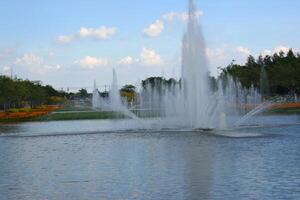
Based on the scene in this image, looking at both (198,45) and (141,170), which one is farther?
(198,45)

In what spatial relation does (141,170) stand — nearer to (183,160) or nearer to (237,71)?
(183,160)

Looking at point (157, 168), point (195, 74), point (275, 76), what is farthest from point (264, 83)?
point (157, 168)

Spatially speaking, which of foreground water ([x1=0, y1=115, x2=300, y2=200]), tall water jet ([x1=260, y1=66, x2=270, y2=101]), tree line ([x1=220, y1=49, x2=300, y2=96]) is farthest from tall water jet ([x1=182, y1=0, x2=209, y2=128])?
tall water jet ([x1=260, y1=66, x2=270, y2=101])

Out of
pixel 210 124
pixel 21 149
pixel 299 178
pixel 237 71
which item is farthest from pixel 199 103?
pixel 237 71

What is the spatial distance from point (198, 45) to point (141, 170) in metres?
17.6

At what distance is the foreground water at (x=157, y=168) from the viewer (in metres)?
12.5

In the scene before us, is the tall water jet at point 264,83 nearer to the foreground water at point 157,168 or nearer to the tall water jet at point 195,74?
the tall water jet at point 195,74

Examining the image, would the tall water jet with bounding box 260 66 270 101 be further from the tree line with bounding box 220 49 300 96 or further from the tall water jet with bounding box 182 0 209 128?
the tall water jet with bounding box 182 0 209 128

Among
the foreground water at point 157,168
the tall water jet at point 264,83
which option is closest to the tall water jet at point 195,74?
the foreground water at point 157,168

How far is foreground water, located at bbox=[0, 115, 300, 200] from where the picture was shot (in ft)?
41.2

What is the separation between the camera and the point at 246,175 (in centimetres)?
1420

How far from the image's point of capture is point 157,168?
52.8ft

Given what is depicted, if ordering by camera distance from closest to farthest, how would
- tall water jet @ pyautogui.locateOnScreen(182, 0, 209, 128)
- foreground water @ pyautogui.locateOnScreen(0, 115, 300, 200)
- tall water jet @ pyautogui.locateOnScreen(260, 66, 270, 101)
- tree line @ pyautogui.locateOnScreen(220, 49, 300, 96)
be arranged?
foreground water @ pyautogui.locateOnScreen(0, 115, 300, 200) < tall water jet @ pyautogui.locateOnScreen(182, 0, 209, 128) < tree line @ pyautogui.locateOnScreen(220, 49, 300, 96) < tall water jet @ pyautogui.locateOnScreen(260, 66, 270, 101)

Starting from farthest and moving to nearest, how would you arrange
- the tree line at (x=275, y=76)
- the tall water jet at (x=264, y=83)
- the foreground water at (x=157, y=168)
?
1. the tall water jet at (x=264, y=83)
2. the tree line at (x=275, y=76)
3. the foreground water at (x=157, y=168)
